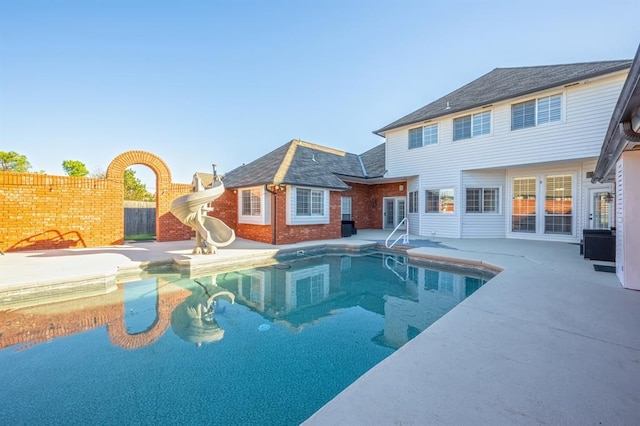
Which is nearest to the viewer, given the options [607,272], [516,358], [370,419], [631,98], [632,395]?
[370,419]

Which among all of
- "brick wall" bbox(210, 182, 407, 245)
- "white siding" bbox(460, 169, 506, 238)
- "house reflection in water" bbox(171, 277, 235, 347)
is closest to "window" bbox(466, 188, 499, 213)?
"white siding" bbox(460, 169, 506, 238)

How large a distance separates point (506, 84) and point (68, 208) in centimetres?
1748

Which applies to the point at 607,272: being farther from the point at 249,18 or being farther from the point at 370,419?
the point at 249,18

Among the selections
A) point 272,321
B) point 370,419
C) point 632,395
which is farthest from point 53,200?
point 632,395

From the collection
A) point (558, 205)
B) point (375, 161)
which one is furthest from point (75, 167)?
point (558, 205)

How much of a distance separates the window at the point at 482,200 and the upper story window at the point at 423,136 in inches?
113

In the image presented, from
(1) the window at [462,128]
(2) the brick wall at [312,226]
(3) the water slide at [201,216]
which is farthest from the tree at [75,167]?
(1) the window at [462,128]

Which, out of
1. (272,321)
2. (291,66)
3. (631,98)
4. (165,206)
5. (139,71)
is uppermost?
(291,66)

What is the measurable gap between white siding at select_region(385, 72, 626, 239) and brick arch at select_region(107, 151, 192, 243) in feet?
34.7

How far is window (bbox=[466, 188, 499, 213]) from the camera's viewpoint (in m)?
12.2

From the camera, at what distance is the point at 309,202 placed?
474 inches

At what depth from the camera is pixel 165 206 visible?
38.5 feet

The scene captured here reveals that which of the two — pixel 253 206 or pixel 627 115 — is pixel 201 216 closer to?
pixel 253 206

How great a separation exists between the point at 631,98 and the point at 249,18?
34.9ft
